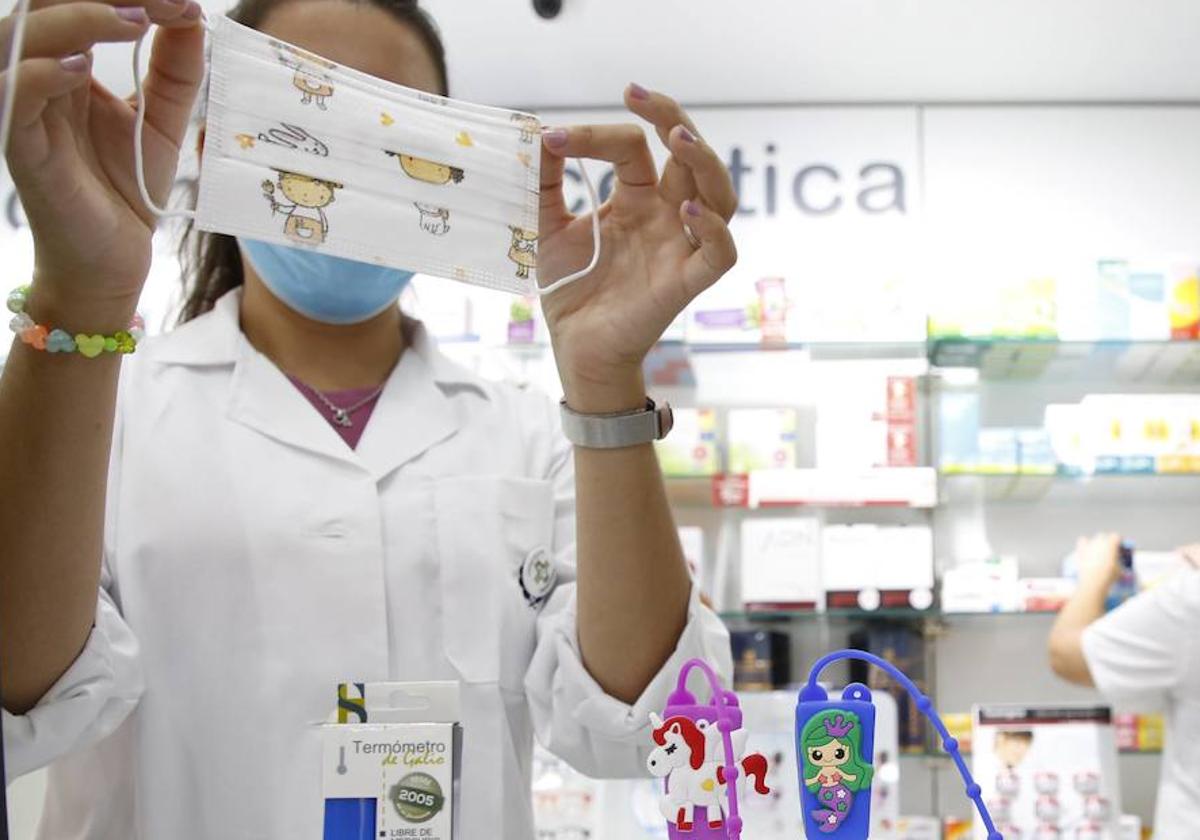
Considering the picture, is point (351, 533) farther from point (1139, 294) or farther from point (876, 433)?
point (1139, 294)

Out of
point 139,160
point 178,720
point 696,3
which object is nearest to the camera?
point 139,160

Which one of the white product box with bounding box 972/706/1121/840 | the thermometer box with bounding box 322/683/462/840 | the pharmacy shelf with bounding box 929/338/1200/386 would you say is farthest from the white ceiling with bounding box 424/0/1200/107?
the thermometer box with bounding box 322/683/462/840

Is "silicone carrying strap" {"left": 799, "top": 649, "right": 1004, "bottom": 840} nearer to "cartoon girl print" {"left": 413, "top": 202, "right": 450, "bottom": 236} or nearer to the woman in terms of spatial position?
the woman

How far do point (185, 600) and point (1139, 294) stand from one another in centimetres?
263

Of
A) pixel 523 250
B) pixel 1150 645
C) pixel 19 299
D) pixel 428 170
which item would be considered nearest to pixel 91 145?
pixel 19 299

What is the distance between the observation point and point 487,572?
1536mm

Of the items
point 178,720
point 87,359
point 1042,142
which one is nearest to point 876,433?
point 1042,142

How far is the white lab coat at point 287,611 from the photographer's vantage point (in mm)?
1396

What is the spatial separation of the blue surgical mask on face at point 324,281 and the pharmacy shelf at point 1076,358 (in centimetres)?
208

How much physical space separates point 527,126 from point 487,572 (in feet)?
1.76

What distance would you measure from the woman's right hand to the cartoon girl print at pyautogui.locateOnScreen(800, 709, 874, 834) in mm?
695

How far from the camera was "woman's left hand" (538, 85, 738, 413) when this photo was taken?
4.25 ft

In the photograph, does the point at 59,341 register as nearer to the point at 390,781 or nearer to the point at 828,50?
the point at 390,781

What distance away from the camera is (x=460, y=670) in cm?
149
